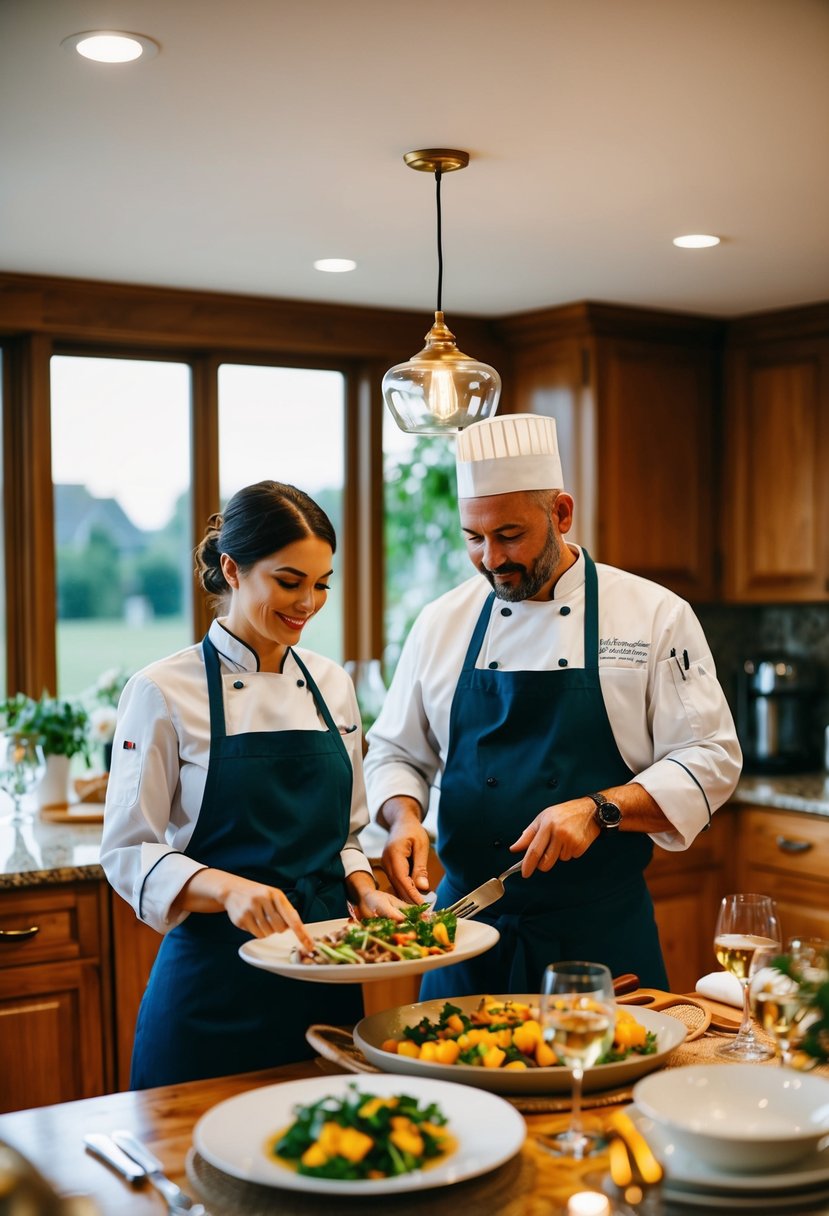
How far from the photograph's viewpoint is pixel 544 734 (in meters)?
2.35

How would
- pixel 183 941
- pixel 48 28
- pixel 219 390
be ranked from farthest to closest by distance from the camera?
pixel 219 390
pixel 183 941
pixel 48 28

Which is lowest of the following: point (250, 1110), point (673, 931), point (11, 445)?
point (673, 931)

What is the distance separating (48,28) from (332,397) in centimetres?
249

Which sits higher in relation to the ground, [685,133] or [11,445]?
[685,133]

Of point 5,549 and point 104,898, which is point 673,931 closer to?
point 104,898

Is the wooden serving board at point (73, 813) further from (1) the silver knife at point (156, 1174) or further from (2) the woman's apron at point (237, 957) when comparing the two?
(1) the silver knife at point (156, 1174)

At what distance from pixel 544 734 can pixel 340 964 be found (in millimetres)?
790

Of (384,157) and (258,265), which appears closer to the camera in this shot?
(384,157)

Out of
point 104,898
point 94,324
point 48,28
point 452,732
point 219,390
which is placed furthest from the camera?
point 219,390

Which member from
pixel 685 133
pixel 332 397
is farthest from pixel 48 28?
pixel 332 397

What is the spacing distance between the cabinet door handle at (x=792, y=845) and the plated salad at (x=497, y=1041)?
2.44 meters

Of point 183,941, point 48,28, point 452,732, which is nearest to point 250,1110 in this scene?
point 183,941

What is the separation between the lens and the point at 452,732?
2453 mm

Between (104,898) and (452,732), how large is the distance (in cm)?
114
